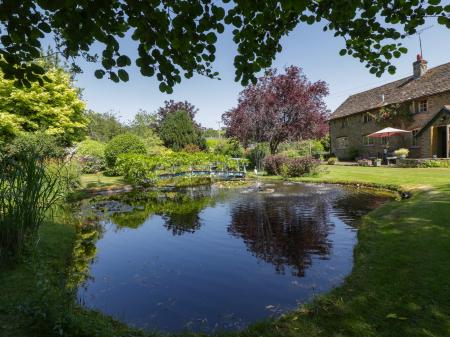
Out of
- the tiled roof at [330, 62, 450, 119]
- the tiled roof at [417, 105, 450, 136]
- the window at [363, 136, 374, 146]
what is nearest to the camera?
the tiled roof at [417, 105, 450, 136]

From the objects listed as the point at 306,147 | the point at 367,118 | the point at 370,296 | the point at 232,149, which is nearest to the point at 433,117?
the point at 367,118

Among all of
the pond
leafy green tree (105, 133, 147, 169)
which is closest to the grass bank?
the pond

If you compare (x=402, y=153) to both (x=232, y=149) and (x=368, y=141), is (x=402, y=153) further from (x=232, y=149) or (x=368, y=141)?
(x=232, y=149)

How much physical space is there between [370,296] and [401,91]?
2870 centimetres

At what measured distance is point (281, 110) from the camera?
76.2 feet

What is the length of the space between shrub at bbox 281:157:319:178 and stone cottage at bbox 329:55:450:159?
1040cm

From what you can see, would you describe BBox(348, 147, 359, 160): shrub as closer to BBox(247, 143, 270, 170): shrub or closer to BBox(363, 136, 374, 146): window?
BBox(363, 136, 374, 146): window

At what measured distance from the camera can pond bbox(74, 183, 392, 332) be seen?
4344 mm

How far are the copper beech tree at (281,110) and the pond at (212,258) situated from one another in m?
12.2

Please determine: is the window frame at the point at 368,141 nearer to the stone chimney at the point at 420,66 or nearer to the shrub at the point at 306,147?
the shrub at the point at 306,147

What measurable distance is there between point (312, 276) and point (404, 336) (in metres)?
2.16

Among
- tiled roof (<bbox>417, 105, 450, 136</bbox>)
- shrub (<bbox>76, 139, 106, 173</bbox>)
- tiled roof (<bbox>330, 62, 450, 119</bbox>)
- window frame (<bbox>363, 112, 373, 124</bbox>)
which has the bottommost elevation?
shrub (<bbox>76, 139, 106, 173</bbox>)

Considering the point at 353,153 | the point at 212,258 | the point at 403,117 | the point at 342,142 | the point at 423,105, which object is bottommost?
the point at 212,258

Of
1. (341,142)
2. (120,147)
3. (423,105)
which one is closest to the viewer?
(120,147)
